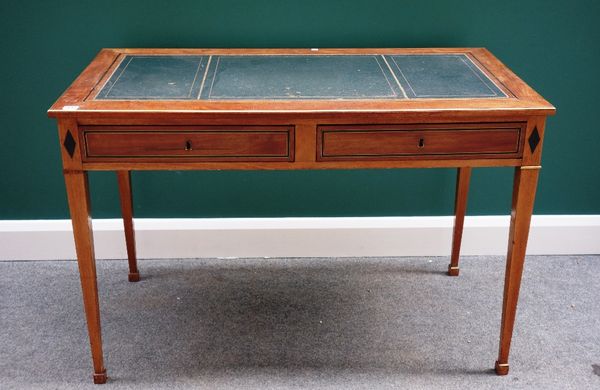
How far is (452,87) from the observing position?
2062 millimetres

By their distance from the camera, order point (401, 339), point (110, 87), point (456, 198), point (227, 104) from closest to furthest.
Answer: point (227, 104) → point (110, 87) → point (401, 339) → point (456, 198)

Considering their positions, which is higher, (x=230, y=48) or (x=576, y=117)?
(x=230, y=48)

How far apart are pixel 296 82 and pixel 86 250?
29.7 inches

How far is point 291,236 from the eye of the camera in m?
2.83

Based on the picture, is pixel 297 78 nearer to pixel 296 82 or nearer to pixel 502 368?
pixel 296 82

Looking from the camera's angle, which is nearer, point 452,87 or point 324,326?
point 452,87

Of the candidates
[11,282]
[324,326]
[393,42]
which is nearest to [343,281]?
[324,326]

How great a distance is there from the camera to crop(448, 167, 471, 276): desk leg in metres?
2.61

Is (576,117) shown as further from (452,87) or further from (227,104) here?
(227,104)

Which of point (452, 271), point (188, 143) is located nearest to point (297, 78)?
point (188, 143)

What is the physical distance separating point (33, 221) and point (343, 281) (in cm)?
119

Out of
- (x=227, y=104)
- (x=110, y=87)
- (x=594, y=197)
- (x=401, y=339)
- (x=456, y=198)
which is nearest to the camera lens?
(x=227, y=104)

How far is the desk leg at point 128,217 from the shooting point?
8.30 feet

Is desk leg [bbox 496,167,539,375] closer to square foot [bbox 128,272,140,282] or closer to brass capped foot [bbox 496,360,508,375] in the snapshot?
brass capped foot [bbox 496,360,508,375]
